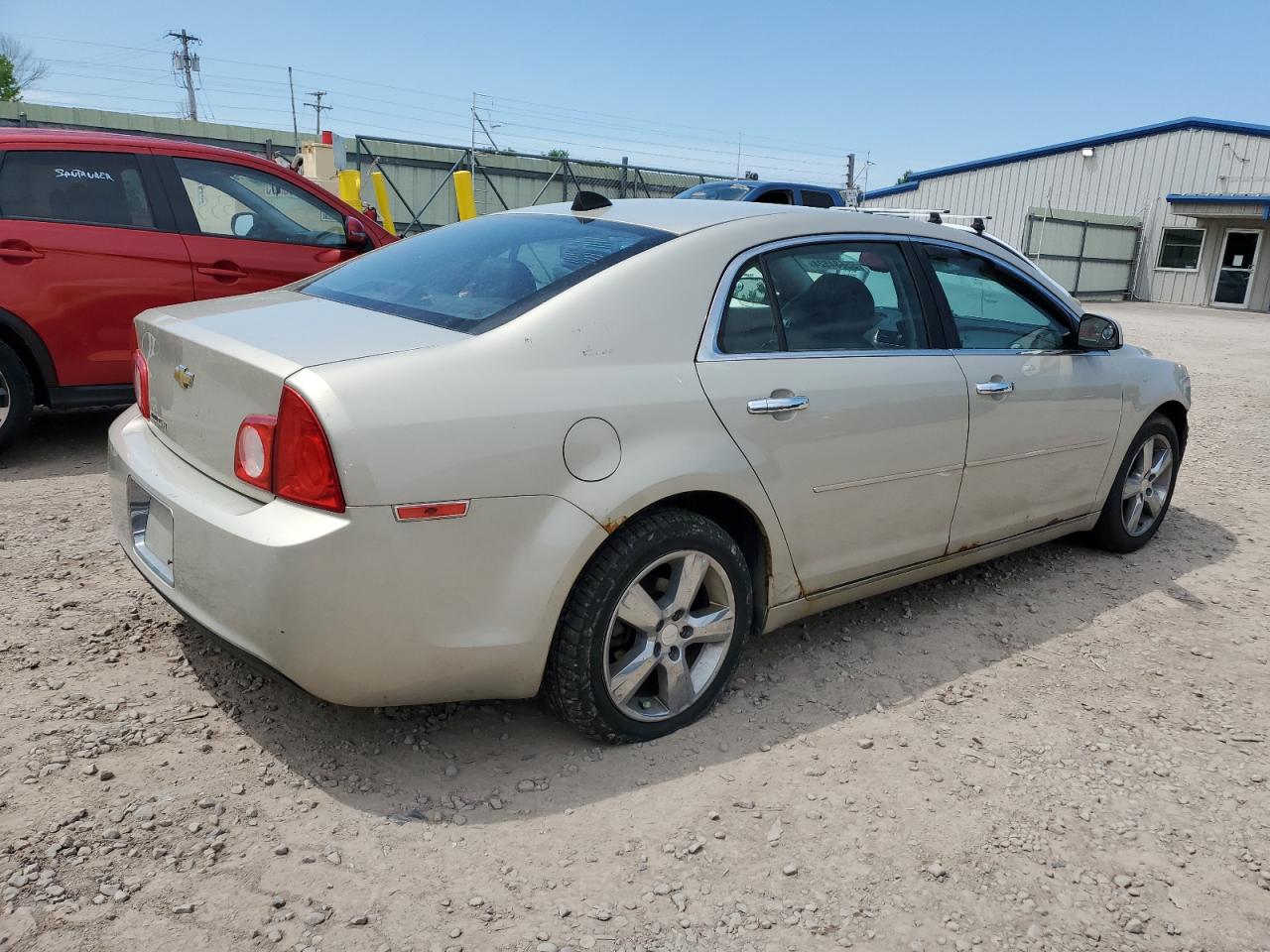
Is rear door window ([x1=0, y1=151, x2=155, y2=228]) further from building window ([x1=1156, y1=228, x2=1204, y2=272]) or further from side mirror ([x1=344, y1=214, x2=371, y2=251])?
building window ([x1=1156, y1=228, x2=1204, y2=272])

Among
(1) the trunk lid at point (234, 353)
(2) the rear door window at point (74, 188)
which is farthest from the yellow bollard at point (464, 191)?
(1) the trunk lid at point (234, 353)

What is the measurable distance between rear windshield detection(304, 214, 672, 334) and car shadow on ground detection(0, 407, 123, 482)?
2.71 m

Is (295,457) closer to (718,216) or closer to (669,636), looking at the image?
(669,636)

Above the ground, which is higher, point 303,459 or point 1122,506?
point 303,459

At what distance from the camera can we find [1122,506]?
190 inches

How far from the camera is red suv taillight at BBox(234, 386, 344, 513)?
237 cm

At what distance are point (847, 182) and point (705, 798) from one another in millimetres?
36163

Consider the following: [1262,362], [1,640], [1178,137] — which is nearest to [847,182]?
[1178,137]

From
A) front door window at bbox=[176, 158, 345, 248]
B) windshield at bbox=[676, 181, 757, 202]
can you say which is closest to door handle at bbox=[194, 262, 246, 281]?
front door window at bbox=[176, 158, 345, 248]

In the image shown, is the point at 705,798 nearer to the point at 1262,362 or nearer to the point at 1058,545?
the point at 1058,545

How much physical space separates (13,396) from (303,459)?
392cm

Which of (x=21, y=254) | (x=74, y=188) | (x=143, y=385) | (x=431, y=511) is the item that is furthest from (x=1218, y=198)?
(x=431, y=511)

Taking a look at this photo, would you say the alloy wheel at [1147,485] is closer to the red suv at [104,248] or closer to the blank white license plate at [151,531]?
the blank white license plate at [151,531]

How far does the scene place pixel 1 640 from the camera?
133 inches
